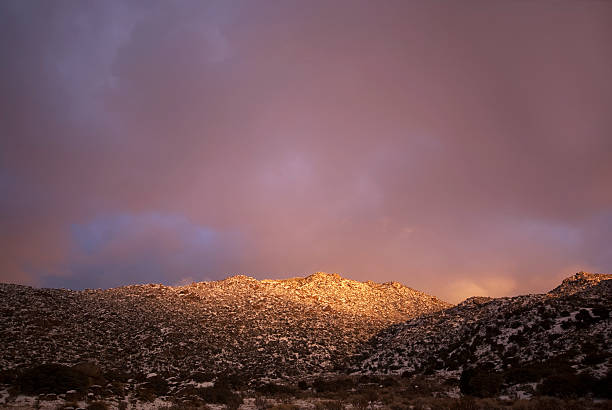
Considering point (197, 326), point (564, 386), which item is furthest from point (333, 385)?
point (197, 326)

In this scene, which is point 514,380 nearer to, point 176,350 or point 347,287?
point 176,350

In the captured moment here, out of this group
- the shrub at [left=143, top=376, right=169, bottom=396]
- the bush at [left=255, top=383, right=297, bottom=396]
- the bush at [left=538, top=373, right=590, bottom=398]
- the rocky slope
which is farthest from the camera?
the shrub at [left=143, top=376, right=169, bottom=396]

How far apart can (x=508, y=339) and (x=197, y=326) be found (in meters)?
46.7

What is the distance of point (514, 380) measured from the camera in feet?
113

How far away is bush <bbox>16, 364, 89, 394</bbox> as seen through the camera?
3500cm

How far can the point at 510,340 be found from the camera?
46.1m

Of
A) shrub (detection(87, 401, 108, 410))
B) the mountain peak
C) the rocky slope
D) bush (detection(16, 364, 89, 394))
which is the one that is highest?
the mountain peak

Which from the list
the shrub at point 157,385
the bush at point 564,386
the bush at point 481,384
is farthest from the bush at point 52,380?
the bush at point 564,386

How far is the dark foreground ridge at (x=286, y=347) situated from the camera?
112ft

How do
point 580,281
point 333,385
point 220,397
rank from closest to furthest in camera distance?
point 220,397 < point 333,385 < point 580,281

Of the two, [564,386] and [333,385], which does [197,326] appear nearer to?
[333,385]

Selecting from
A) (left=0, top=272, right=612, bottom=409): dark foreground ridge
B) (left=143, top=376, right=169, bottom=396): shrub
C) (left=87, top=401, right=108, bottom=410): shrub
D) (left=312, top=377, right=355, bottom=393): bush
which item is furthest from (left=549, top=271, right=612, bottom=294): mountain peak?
(left=87, top=401, right=108, bottom=410): shrub

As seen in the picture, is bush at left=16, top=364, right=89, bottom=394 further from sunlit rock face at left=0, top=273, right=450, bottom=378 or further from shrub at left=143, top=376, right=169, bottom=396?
sunlit rock face at left=0, top=273, right=450, bottom=378

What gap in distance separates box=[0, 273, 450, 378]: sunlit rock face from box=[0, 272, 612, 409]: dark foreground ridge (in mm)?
284
